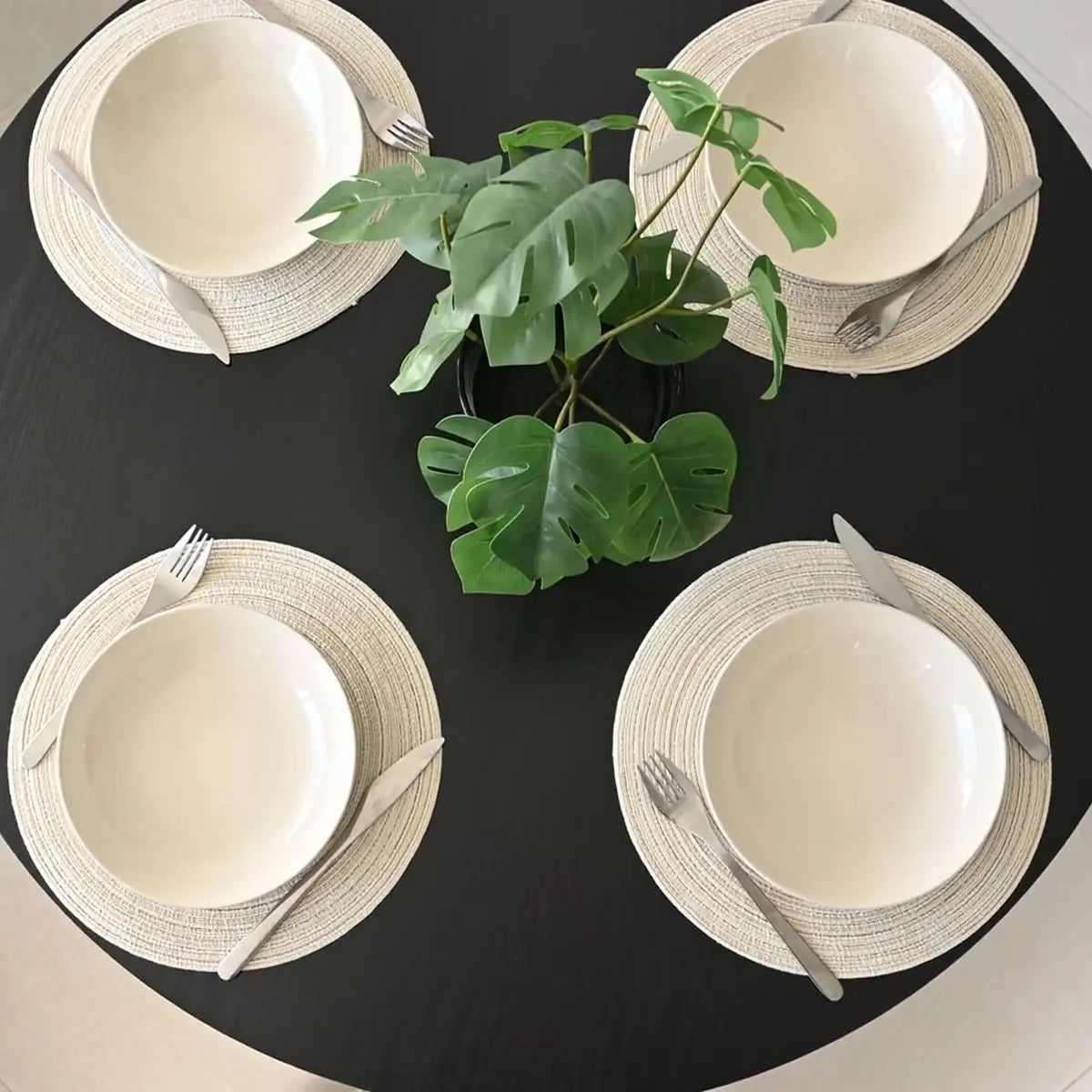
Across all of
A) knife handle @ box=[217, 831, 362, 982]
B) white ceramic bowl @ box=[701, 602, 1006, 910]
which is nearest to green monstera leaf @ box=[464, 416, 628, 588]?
white ceramic bowl @ box=[701, 602, 1006, 910]

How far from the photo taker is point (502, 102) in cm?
93

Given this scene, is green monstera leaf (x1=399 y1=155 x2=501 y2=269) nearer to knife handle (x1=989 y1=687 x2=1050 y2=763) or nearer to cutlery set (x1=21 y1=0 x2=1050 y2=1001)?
cutlery set (x1=21 y1=0 x2=1050 y2=1001)

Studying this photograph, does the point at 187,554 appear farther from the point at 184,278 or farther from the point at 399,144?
the point at 399,144

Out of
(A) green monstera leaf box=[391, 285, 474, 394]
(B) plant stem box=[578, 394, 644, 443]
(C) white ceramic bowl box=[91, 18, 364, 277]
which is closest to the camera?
(A) green monstera leaf box=[391, 285, 474, 394]

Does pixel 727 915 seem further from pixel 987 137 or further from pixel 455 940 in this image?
pixel 987 137

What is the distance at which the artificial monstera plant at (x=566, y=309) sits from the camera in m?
0.55

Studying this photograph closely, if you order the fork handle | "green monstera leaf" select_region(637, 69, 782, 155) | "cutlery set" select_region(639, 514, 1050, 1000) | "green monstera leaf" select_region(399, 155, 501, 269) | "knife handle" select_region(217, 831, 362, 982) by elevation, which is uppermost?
"green monstera leaf" select_region(637, 69, 782, 155)

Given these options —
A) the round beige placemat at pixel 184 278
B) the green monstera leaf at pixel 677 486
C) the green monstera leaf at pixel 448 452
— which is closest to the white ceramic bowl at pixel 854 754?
the green monstera leaf at pixel 677 486

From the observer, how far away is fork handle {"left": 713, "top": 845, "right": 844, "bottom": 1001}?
0.77m

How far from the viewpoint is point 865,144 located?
2.96ft

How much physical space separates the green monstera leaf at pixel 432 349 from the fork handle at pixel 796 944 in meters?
0.42

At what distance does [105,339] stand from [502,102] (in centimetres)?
39

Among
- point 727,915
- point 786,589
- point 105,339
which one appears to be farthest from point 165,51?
point 727,915

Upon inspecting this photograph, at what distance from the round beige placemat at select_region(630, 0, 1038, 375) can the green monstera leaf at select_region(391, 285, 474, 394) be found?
0.30 meters
